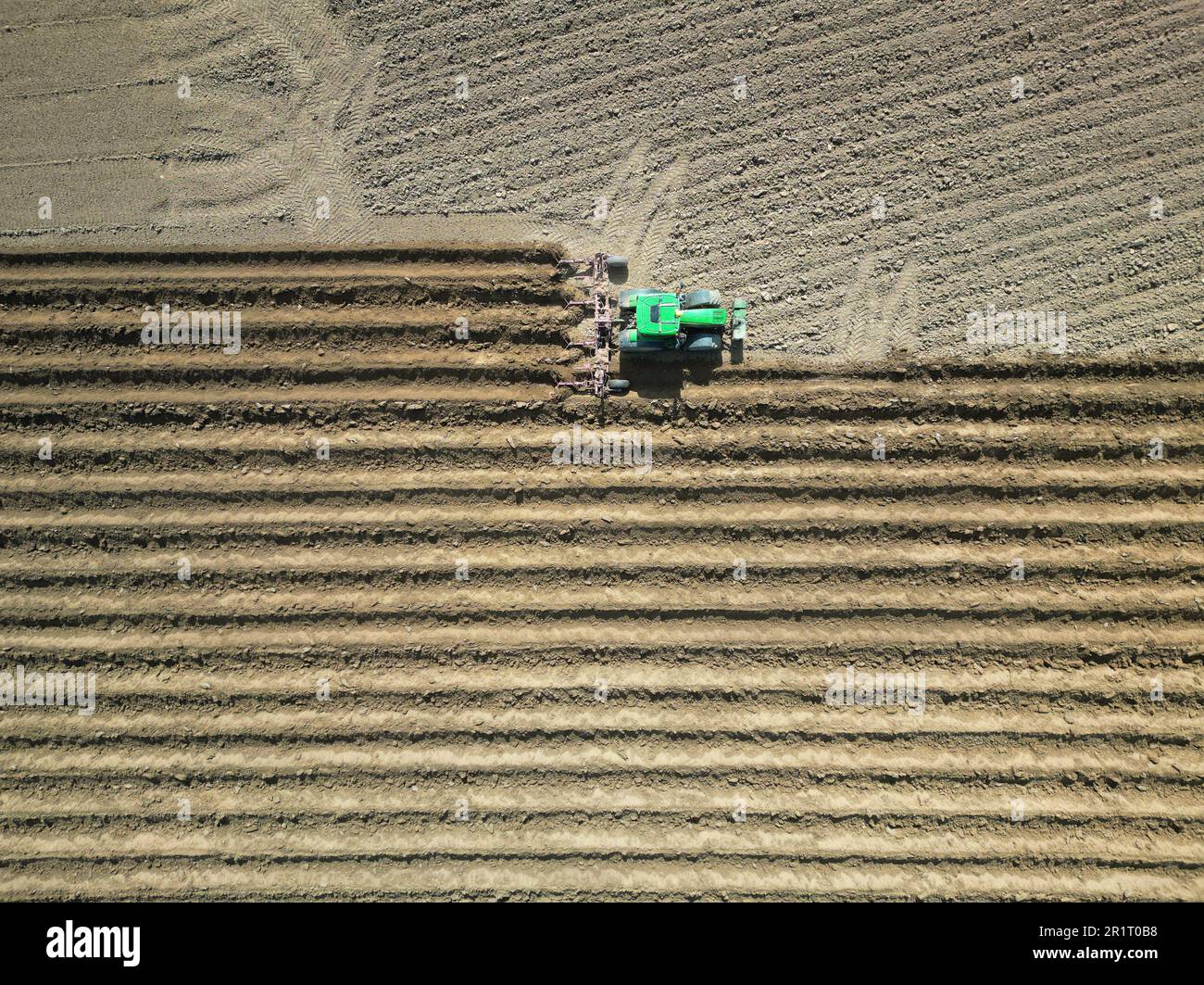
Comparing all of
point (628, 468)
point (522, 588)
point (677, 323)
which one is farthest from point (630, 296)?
point (522, 588)

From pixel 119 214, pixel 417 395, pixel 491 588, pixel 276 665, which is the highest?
pixel 119 214

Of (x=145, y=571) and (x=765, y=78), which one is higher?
(x=765, y=78)

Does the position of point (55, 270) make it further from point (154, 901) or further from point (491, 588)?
point (154, 901)

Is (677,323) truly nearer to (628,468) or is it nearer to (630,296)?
(630,296)

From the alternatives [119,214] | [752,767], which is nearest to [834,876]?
[752,767]
